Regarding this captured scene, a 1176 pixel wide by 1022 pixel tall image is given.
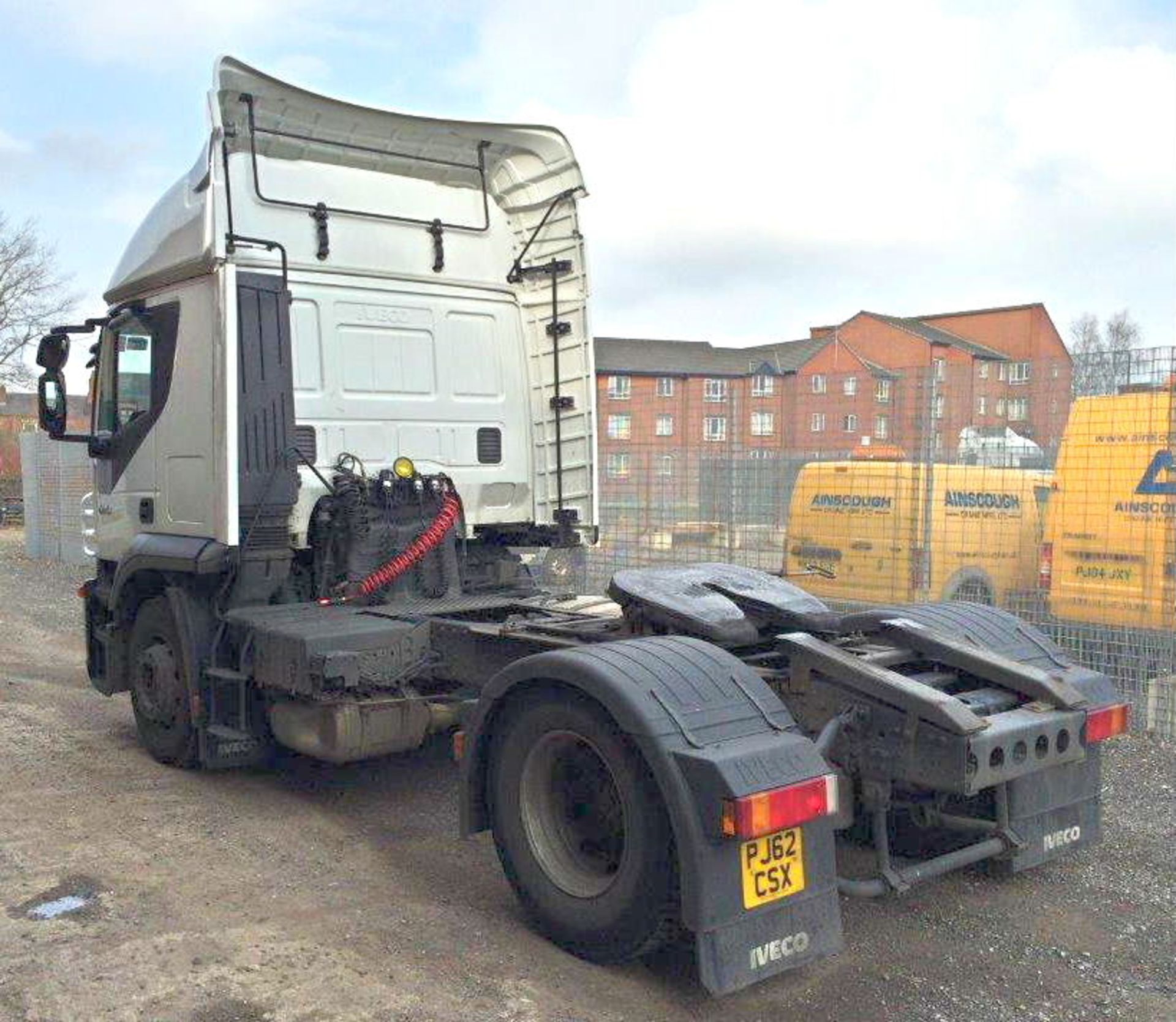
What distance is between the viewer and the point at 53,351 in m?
6.43

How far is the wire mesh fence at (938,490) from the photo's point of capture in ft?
23.6

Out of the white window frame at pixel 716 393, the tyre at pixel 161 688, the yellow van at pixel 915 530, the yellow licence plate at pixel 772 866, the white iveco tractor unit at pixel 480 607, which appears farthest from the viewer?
the white window frame at pixel 716 393

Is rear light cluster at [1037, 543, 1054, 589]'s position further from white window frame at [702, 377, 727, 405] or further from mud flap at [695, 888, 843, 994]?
mud flap at [695, 888, 843, 994]

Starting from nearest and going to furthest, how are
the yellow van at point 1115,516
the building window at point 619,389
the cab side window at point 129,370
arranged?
the cab side window at point 129,370 < the yellow van at point 1115,516 < the building window at point 619,389

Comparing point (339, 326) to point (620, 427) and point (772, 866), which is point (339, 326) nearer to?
point (772, 866)

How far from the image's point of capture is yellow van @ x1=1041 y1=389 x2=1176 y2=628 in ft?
23.3

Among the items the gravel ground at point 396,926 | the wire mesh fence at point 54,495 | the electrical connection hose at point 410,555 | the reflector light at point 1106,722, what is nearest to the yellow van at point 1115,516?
the gravel ground at point 396,926

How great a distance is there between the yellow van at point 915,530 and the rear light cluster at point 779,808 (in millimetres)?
3945

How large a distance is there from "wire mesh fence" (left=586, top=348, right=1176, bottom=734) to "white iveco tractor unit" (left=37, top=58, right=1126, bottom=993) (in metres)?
1.85

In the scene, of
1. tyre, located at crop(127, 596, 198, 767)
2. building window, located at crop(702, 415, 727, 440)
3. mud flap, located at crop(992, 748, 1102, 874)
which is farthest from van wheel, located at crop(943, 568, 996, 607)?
tyre, located at crop(127, 596, 198, 767)

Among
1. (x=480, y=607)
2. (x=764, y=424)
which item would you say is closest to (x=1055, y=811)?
(x=480, y=607)

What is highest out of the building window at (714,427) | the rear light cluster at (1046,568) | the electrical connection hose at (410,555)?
the building window at (714,427)

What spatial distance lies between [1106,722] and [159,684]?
4.68 m

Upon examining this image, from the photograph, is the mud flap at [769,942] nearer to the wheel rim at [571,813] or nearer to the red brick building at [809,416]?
the wheel rim at [571,813]
